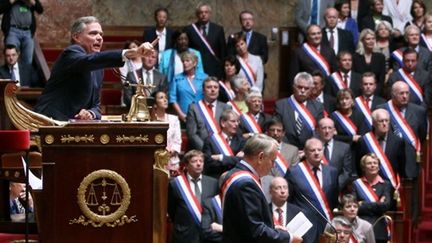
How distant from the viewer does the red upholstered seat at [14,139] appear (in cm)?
→ 677

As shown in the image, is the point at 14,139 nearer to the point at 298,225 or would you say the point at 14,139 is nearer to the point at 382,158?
the point at 298,225

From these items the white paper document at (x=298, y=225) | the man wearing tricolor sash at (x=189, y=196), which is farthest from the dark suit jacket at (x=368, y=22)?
the white paper document at (x=298, y=225)

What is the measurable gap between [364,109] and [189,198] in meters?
2.96

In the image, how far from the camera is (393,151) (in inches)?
522

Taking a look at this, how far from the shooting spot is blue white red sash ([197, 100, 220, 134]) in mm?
13282

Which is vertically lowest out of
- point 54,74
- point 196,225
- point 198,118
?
point 196,225

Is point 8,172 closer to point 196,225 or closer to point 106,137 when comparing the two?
point 106,137

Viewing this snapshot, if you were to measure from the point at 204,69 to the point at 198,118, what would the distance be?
1.94 metres

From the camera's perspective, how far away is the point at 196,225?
1184cm

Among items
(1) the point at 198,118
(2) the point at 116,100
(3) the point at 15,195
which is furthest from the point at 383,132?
(3) the point at 15,195

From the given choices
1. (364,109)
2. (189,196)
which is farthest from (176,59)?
(189,196)

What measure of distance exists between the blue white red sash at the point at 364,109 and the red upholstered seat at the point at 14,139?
24.7ft

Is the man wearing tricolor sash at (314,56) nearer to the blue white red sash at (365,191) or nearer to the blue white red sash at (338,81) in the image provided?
the blue white red sash at (338,81)

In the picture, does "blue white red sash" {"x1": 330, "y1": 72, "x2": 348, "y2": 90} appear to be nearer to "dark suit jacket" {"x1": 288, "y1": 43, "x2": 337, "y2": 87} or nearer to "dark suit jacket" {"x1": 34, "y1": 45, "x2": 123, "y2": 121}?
"dark suit jacket" {"x1": 288, "y1": 43, "x2": 337, "y2": 87}
